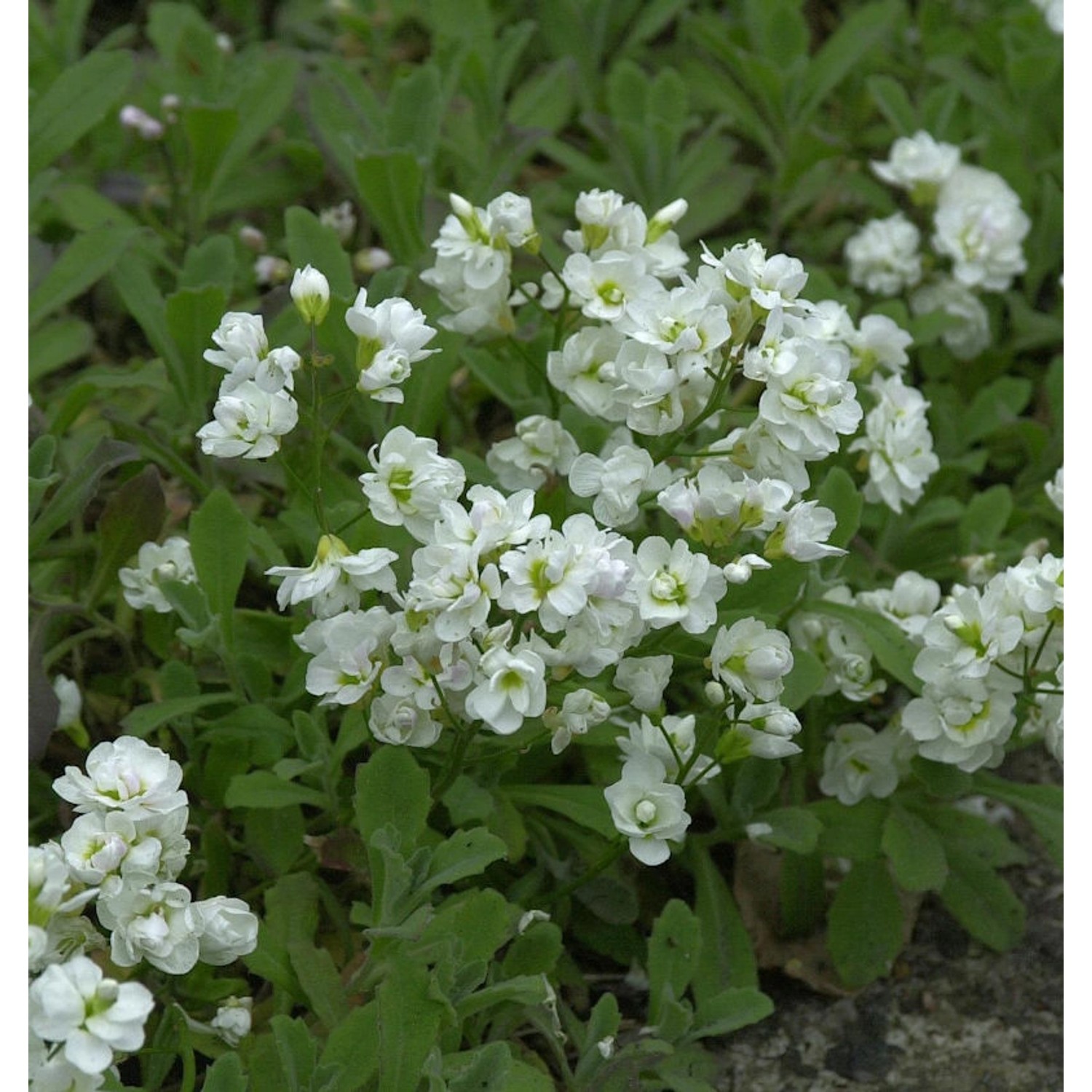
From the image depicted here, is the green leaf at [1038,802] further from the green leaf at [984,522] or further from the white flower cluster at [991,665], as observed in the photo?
the green leaf at [984,522]

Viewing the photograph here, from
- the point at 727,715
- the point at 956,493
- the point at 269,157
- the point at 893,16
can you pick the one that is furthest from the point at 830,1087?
the point at 893,16

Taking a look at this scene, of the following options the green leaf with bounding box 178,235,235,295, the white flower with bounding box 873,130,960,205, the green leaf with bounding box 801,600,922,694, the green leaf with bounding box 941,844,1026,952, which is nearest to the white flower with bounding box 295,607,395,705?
the green leaf with bounding box 801,600,922,694

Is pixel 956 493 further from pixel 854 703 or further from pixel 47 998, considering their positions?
pixel 47 998

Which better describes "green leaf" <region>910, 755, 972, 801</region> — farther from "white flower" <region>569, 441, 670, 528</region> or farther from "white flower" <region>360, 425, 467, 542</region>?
"white flower" <region>360, 425, 467, 542</region>

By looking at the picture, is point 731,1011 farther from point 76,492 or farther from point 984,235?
point 984,235

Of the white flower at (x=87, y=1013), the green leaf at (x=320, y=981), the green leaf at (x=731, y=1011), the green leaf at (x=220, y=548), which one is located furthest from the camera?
the green leaf at (x=220, y=548)

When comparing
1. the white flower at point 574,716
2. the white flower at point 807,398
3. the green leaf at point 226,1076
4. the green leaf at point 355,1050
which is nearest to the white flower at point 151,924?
the green leaf at point 226,1076
